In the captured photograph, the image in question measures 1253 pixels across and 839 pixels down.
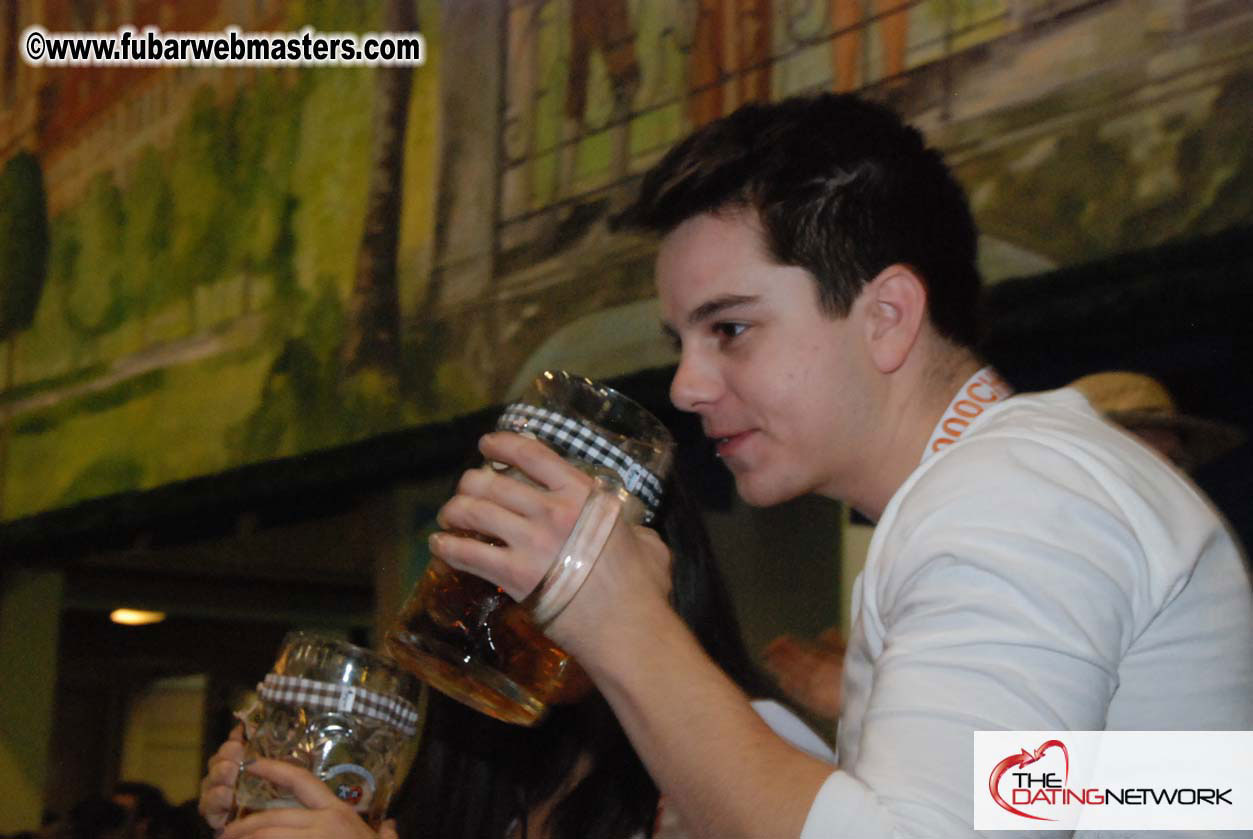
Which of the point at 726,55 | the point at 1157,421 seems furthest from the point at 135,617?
the point at 1157,421

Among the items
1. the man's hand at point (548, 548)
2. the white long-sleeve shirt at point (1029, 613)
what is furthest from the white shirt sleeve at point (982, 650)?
the man's hand at point (548, 548)

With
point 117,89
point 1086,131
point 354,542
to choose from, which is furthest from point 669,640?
point 117,89

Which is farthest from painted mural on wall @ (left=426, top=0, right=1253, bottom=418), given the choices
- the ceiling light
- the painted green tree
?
the ceiling light

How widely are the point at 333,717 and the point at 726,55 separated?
1832 millimetres

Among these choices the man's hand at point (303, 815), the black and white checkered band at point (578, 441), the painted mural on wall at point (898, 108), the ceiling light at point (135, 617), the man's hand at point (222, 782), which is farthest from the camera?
the ceiling light at point (135, 617)

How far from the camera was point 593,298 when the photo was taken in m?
2.62

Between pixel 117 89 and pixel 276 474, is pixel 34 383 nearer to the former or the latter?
pixel 117 89

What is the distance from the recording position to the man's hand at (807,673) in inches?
68.4

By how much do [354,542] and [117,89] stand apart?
1.49 m

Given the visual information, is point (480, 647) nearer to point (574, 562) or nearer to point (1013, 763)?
point (574, 562)

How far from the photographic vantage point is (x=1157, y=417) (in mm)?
1485

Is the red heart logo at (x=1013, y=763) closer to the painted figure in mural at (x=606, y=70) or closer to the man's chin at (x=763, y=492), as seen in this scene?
the man's chin at (x=763, y=492)

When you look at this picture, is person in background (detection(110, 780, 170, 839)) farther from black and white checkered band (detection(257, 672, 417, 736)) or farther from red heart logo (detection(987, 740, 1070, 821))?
red heart logo (detection(987, 740, 1070, 821))

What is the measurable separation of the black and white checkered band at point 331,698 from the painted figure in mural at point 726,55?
5.50 ft
